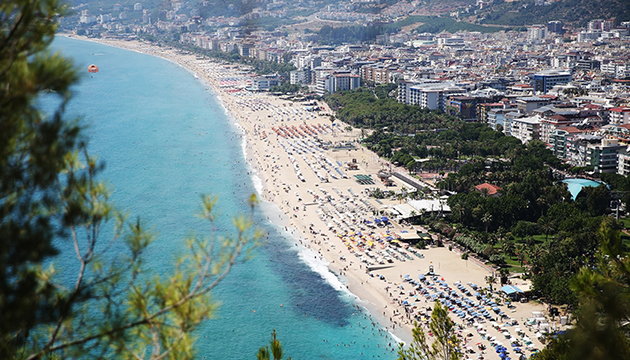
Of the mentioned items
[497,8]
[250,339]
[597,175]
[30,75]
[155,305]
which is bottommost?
[250,339]

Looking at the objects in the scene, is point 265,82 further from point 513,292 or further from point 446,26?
point 446,26

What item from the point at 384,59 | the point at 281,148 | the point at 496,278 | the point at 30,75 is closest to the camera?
the point at 30,75

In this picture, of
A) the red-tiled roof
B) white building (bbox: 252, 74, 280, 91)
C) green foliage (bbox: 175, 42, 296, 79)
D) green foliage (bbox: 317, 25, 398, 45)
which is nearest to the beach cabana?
the red-tiled roof

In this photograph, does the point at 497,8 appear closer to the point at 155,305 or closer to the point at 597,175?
the point at 597,175

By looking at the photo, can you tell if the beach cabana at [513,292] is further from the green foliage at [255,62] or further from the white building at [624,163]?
the green foliage at [255,62]

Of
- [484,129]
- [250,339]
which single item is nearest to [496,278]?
[250,339]

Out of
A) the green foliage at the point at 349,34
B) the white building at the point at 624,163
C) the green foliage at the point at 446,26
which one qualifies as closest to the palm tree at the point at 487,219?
the white building at the point at 624,163
